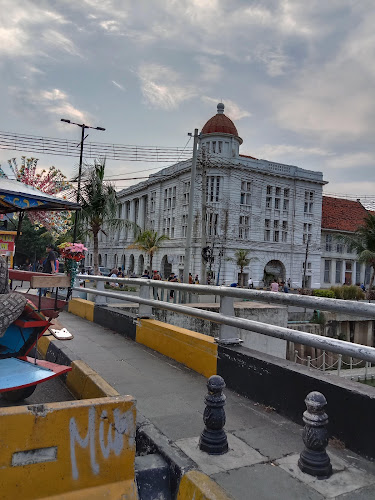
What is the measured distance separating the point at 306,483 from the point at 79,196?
78.8ft

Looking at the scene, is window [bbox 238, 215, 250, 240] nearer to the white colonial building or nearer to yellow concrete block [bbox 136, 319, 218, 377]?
the white colonial building

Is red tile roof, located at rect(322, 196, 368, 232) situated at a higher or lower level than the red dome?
lower

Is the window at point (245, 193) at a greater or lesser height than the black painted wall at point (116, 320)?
greater

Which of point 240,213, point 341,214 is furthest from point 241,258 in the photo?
point 341,214

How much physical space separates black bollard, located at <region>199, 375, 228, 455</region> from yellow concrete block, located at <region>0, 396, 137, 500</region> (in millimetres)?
568

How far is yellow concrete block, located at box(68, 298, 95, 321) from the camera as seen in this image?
8970mm

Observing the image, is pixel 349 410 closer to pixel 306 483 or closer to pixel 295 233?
pixel 306 483

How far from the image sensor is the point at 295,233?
4828 centimetres

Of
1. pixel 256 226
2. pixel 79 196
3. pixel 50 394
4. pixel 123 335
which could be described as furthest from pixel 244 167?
pixel 50 394

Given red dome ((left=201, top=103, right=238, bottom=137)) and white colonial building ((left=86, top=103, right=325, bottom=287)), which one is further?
red dome ((left=201, top=103, right=238, bottom=137))

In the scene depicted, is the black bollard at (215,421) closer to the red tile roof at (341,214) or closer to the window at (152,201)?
the window at (152,201)

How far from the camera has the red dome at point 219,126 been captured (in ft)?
152

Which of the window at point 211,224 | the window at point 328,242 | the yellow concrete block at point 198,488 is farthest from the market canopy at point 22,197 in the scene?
the window at point 328,242

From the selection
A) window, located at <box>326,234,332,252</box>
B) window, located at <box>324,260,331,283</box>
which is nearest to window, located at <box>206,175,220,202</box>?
window, located at <box>326,234,332,252</box>
